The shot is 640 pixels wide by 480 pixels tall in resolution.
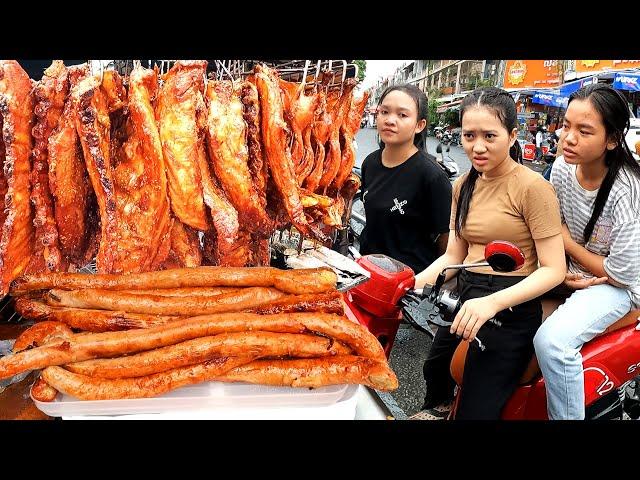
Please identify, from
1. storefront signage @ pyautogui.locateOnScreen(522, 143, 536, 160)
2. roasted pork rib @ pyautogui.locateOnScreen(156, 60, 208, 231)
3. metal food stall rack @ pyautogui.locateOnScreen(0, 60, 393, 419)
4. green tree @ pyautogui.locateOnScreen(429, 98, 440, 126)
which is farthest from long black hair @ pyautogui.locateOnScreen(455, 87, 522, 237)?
storefront signage @ pyautogui.locateOnScreen(522, 143, 536, 160)

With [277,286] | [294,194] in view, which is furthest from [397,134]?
[277,286]

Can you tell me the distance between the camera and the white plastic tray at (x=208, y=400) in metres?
1.37

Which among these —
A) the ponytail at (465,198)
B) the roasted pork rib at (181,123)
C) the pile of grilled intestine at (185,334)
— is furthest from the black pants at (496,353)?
the roasted pork rib at (181,123)

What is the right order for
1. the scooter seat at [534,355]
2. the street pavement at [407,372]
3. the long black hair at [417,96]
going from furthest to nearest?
1. the street pavement at [407,372]
2. the long black hair at [417,96]
3. the scooter seat at [534,355]

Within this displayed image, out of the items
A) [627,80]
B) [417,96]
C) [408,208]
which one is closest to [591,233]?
[408,208]

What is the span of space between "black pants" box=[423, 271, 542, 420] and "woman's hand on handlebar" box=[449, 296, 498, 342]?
0.38 metres

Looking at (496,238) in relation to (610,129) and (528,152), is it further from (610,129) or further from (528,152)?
(528,152)

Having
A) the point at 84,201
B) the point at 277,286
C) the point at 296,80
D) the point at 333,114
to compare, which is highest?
the point at 296,80

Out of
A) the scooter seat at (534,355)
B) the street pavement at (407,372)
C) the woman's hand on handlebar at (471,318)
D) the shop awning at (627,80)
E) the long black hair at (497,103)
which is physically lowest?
the street pavement at (407,372)

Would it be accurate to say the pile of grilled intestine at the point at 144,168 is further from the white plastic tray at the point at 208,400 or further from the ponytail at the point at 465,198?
the ponytail at the point at 465,198

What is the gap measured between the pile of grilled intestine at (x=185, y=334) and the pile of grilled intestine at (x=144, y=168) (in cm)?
11

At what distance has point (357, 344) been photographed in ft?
4.94

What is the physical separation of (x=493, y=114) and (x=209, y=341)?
151 cm
